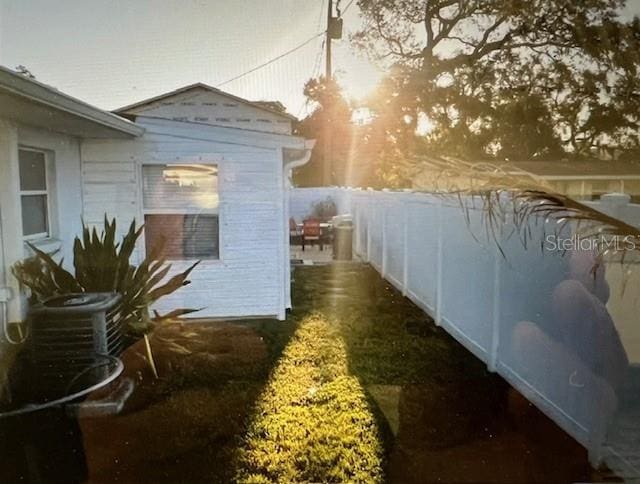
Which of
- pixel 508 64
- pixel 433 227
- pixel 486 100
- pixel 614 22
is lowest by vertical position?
pixel 433 227

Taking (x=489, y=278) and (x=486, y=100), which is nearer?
(x=486, y=100)

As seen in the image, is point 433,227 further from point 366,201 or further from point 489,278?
point 366,201

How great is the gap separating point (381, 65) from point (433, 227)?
137cm

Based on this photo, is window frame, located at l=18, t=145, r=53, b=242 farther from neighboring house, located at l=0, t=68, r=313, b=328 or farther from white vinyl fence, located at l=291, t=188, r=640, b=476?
white vinyl fence, located at l=291, t=188, r=640, b=476

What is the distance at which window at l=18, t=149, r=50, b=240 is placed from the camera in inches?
74.5

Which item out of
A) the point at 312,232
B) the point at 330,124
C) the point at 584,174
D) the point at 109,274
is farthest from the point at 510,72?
the point at 312,232

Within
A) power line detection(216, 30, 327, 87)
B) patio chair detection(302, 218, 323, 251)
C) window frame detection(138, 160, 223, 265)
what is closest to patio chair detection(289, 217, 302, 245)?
patio chair detection(302, 218, 323, 251)

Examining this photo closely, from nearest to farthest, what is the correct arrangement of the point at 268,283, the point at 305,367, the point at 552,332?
1. the point at 552,332
2. the point at 305,367
3. the point at 268,283

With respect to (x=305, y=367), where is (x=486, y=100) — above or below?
above

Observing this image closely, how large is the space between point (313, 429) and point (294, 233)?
1.75 m

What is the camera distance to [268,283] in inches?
112

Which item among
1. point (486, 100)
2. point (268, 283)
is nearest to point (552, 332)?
point (486, 100)

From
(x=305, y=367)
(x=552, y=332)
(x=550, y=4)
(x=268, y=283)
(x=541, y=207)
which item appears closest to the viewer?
(x=541, y=207)

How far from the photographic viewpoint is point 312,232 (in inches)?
151
